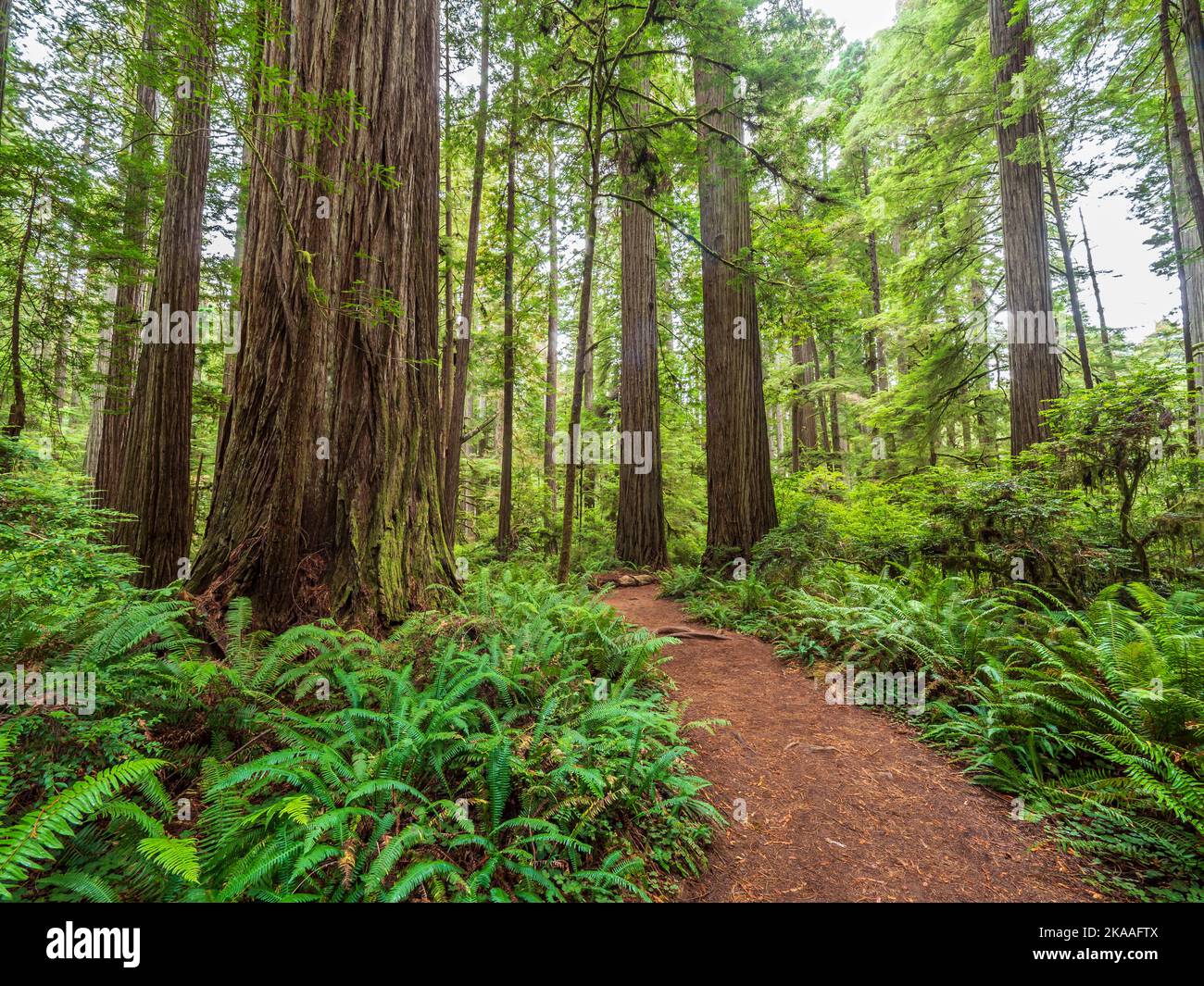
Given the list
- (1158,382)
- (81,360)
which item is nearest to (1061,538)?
(1158,382)

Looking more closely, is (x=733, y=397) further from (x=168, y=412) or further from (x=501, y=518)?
(x=168, y=412)

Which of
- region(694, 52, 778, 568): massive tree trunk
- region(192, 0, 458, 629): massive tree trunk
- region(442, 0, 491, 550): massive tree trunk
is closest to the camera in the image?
region(192, 0, 458, 629): massive tree trunk

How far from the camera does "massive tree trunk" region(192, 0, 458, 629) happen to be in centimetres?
334

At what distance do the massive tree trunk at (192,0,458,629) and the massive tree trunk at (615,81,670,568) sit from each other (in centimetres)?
556

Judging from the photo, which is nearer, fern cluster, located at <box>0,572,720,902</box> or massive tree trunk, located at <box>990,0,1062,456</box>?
fern cluster, located at <box>0,572,720,902</box>

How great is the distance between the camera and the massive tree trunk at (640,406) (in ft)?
30.2

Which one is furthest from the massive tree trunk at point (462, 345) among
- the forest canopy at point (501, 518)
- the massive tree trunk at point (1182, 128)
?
the massive tree trunk at point (1182, 128)

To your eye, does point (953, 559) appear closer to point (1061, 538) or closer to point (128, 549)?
point (1061, 538)

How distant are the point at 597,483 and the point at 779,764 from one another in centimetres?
995

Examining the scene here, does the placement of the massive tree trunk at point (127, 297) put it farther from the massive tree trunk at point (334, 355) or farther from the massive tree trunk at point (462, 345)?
the massive tree trunk at point (462, 345)

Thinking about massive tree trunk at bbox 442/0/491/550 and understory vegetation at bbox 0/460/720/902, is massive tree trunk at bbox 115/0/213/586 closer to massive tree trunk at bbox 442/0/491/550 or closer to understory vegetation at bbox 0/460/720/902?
understory vegetation at bbox 0/460/720/902

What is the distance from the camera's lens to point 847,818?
267cm

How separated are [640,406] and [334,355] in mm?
6423

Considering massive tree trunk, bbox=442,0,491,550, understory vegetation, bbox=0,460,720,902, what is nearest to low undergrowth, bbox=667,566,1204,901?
understory vegetation, bbox=0,460,720,902
